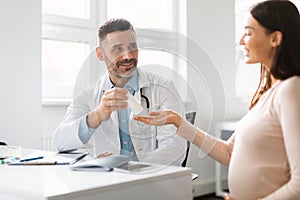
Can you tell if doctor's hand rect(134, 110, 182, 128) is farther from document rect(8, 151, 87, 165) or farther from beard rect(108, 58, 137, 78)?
document rect(8, 151, 87, 165)

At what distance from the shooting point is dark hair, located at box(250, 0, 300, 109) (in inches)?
36.3

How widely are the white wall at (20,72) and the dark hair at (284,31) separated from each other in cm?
131

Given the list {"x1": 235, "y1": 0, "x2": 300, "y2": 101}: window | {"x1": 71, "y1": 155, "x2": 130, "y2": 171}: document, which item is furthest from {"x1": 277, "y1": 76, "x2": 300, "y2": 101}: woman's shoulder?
{"x1": 235, "y1": 0, "x2": 300, "y2": 101}: window

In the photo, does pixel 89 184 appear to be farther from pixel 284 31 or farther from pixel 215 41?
pixel 215 41

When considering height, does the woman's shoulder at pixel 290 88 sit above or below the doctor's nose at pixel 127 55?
below

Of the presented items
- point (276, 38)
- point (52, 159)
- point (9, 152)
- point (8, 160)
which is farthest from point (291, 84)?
point (9, 152)

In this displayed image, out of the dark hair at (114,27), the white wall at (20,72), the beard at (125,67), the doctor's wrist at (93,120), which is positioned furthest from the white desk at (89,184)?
the white wall at (20,72)

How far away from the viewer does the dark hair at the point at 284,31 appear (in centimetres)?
92

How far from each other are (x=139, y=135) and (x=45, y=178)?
10.3 inches

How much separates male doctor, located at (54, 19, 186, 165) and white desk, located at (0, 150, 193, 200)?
0.17 ft

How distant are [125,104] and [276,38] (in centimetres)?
40

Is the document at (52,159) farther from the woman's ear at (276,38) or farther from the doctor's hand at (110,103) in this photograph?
the woman's ear at (276,38)

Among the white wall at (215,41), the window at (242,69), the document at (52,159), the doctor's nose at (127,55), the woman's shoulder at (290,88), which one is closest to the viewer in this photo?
the woman's shoulder at (290,88)

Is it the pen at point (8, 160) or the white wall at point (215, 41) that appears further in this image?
the white wall at point (215, 41)
